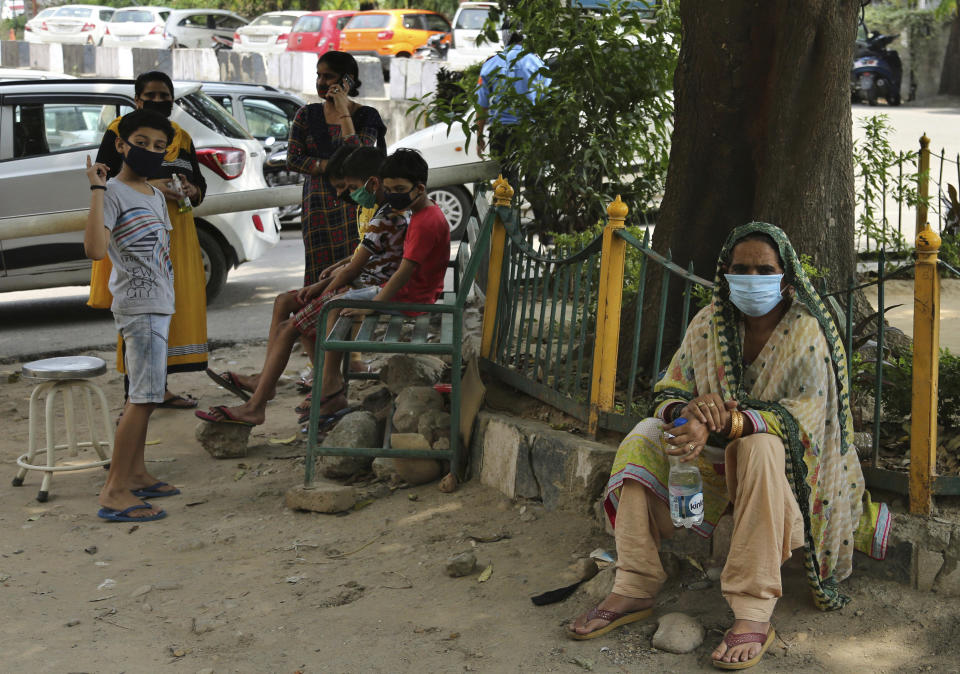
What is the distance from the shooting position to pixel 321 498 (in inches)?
174

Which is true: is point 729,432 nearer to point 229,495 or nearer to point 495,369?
point 495,369

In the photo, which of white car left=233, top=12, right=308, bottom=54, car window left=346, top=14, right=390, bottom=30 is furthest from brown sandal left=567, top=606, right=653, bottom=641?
white car left=233, top=12, right=308, bottom=54

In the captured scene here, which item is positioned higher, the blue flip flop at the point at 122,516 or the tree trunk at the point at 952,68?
the tree trunk at the point at 952,68

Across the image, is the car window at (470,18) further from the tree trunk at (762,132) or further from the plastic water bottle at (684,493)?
the plastic water bottle at (684,493)

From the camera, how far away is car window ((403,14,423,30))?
24.9m

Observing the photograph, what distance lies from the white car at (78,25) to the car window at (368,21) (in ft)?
33.3

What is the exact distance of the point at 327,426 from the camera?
5156 mm

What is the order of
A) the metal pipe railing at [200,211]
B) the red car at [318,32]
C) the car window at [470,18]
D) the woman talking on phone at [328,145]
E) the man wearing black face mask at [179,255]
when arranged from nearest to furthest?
A: the man wearing black face mask at [179,255], the metal pipe railing at [200,211], the woman talking on phone at [328,145], the car window at [470,18], the red car at [318,32]

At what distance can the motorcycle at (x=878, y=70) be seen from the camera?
22.4 metres

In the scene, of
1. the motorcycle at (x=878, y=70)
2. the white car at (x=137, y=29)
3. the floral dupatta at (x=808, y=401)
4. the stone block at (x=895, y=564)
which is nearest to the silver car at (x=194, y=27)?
the white car at (x=137, y=29)

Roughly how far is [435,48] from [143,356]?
800 inches

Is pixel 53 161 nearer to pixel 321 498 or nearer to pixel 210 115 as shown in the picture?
pixel 210 115

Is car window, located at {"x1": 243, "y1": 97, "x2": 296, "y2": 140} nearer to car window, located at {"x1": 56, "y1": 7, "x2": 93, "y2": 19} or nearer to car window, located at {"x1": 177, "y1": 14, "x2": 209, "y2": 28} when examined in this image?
car window, located at {"x1": 177, "y1": 14, "x2": 209, "y2": 28}

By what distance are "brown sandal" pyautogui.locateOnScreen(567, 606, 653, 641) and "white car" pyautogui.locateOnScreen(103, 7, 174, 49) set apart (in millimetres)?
29076
